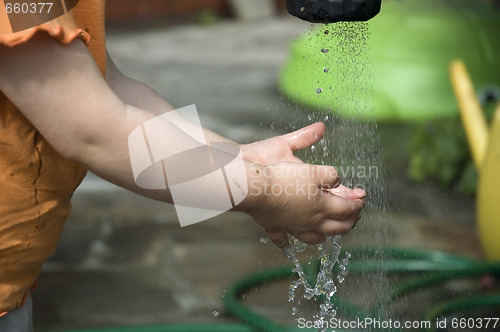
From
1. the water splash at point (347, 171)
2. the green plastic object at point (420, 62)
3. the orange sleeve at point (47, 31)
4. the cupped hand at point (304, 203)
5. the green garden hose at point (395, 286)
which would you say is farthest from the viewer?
the green plastic object at point (420, 62)

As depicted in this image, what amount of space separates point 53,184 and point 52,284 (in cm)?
92

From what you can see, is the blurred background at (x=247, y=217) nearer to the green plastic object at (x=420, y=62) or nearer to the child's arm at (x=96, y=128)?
the green plastic object at (x=420, y=62)

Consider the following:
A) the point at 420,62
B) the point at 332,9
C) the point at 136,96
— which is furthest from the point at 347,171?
the point at 420,62

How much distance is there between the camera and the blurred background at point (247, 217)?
5.45 ft

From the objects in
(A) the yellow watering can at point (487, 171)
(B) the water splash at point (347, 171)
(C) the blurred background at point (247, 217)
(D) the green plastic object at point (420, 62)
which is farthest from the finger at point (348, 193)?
(D) the green plastic object at point (420, 62)

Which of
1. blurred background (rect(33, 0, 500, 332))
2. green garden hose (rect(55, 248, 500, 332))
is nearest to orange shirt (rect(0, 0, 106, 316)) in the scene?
blurred background (rect(33, 0, 500, 332))

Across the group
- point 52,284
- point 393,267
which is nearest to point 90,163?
point 52,284

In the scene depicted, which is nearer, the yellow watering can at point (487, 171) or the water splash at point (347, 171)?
the water splash at point (347, 171)

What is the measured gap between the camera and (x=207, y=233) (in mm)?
1976

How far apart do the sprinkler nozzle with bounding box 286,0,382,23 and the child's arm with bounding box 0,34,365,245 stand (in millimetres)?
162

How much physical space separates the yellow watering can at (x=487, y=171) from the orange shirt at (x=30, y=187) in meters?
0.99

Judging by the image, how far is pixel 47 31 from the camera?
72 centimetres

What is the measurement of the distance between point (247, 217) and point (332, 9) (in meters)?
1.33

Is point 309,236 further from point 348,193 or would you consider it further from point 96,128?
point 96,128
